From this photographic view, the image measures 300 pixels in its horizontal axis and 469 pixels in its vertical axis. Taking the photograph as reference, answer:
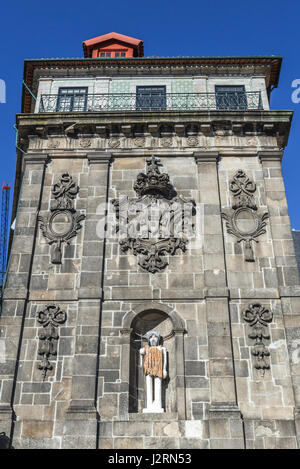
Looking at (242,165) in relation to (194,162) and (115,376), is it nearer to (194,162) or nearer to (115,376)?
(194,162)

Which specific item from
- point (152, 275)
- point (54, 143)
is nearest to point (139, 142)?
point (54, 143)

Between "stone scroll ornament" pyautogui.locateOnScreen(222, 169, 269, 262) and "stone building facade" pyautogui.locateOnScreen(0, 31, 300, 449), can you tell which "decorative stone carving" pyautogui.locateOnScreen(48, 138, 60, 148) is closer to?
"stone building facade" pyautogui.locateOnScreen(0, 31, 300, 449)

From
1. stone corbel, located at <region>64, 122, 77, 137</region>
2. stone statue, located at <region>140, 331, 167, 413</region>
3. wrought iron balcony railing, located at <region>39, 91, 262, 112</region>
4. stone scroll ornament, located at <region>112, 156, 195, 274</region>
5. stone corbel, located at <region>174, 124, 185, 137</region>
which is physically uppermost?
wrought iron balcony railing, located at <region>39, 91, 262, 112</region>

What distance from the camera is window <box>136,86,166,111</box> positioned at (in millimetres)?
19578

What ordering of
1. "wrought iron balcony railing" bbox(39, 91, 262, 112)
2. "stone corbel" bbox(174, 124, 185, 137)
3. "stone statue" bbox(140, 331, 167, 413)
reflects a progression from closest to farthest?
"stone statue" bbox(140, 331, 167, 413) → "stone corbel" bbox(174, 124, 185, 137) → "wrought iron balcony railing" bbox(39, 91, 262, 112)

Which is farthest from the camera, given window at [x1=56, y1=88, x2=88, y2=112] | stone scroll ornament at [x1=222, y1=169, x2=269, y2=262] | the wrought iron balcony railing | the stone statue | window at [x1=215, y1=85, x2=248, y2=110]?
window at [x1=56, y1=88, x2=88, y2=112]

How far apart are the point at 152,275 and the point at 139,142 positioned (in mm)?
5366

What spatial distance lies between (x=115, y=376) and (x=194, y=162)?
8.02 metres

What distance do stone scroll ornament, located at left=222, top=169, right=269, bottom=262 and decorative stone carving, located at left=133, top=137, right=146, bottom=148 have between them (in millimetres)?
3561

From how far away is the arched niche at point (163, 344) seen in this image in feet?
45.9

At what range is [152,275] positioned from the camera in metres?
15.6

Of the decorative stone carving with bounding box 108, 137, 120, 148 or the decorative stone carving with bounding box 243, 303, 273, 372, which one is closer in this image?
the decorative stone carving with bounding box 243, 303, 273, 372

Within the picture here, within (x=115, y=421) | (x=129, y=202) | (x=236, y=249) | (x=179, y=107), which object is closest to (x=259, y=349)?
(x=236, y=249)

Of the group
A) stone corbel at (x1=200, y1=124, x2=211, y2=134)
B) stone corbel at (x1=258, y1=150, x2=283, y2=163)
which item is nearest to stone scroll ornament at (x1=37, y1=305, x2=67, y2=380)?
stone corbel at (x1=200, y1=124, x2=211, y2=134)
